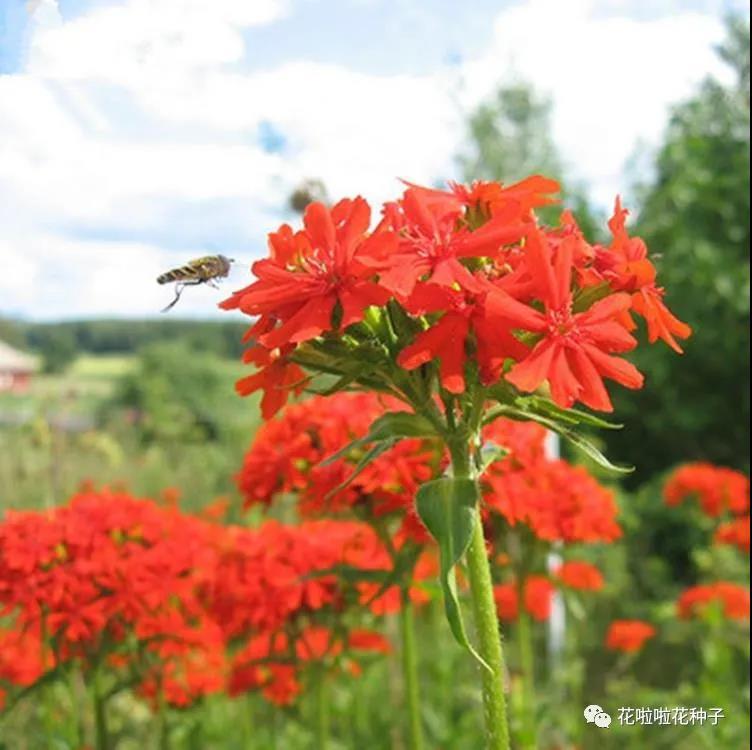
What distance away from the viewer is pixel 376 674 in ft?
10.1

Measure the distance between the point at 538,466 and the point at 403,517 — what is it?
24 centimetres

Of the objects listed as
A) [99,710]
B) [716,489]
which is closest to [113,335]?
[716,489]

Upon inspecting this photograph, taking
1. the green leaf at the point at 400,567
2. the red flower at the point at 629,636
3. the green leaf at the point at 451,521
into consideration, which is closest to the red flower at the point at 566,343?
the green leaf at the point at 451,521

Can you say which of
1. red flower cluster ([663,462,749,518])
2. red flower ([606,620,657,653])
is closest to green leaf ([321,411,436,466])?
red flower ([606,620,657,653])

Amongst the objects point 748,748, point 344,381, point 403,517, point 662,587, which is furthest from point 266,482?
point 662,587

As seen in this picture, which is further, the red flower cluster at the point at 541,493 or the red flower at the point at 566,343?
the red flower cluster at the point at 541,493

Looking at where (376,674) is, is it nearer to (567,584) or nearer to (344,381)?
(567,584)

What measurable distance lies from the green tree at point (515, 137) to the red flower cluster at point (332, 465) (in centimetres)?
551

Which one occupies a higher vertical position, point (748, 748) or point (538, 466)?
point (538, 466)

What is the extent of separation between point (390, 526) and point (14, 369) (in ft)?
9.80

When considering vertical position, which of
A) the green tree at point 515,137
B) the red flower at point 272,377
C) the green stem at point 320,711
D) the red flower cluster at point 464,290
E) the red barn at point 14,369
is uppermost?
the green tree at point 515,137

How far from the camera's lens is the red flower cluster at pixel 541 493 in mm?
1547

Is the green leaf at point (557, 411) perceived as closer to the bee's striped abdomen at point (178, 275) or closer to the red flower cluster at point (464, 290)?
the red flower cluster at point (464, 290)

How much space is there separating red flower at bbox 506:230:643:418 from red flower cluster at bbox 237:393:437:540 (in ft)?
1.63
